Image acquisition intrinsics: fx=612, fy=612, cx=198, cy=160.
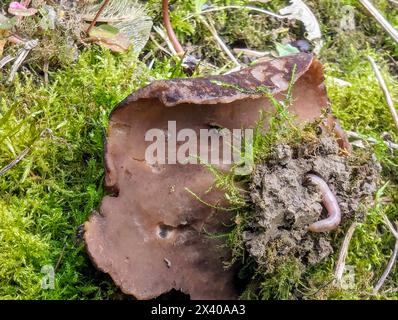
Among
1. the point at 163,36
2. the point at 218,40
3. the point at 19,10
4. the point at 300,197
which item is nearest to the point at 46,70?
the point at 19,10

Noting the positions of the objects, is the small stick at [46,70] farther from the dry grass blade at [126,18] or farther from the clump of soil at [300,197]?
the clump of soil at [300,197]

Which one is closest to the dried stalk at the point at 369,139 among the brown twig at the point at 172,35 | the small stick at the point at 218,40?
the small stick at the point at 218,40

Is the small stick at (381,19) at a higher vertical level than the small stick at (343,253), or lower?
higher

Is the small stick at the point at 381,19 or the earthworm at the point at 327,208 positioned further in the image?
the small stick at the point at 381,19

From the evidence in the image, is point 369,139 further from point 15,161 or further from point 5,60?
point 5,60

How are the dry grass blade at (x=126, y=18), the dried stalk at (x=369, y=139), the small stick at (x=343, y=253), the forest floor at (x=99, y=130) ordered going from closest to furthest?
the forest floor at (x=99, y=130)
the small stick at (x=343, y=253)
the dried stalk at (x=369, y=139)
the dry grass blade at (x=126, y=18)
